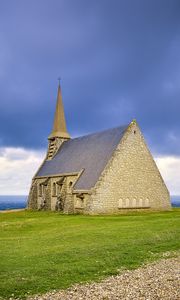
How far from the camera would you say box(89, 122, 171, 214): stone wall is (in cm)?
4203

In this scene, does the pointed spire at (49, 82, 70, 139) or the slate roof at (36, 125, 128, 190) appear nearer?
the slate roof at (36, 125, 128, 190)

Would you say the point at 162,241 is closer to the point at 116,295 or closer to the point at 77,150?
the point at 116,295

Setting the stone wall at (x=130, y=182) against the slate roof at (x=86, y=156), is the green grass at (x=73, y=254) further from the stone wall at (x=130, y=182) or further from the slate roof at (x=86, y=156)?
the slate roof at (x=86, y=156)

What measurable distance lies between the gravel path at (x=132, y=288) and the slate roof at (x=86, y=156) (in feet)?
93.0

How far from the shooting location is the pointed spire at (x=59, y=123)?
2513 inches

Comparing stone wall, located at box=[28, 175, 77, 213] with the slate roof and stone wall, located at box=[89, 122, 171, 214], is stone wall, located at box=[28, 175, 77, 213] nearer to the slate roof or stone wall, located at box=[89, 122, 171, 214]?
the slate roof

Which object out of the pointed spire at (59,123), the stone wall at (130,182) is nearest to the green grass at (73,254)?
the stone wall at (130,182)

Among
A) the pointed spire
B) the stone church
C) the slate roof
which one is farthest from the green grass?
the pointed spire

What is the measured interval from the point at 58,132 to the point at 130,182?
75.2ft

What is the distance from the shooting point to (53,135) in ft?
209

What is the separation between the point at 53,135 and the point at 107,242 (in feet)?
146

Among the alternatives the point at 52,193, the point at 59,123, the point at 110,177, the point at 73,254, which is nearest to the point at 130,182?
the point at 110,177

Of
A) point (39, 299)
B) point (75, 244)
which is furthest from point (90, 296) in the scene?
point (75, 244)

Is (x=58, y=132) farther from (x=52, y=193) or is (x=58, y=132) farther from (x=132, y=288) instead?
(x=132, y=288)
